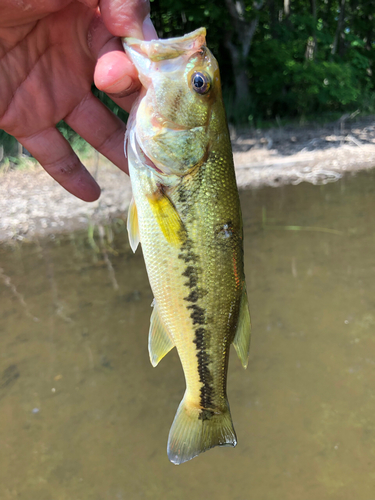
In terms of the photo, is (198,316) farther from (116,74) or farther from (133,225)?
(116,74)

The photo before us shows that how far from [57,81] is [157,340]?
164 centimetres

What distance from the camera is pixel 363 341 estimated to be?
12.3 feet

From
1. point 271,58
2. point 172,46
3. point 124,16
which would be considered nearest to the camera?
point 172,46

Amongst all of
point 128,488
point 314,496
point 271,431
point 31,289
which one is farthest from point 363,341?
point 31,289

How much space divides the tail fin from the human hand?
4.87 ft

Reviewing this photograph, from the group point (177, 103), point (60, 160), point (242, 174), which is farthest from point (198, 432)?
point (242, 174)

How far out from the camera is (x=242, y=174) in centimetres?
842

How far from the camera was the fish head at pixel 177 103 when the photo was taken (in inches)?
68.6

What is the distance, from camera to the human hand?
2166mm

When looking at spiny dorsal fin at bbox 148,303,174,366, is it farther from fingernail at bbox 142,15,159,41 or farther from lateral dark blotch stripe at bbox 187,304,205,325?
fingernail at bbox 142,15,159,41

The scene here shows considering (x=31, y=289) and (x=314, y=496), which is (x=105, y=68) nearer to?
(x=314, y=496)

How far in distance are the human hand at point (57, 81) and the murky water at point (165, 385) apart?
1.74 meters

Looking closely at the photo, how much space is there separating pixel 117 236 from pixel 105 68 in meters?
4.36

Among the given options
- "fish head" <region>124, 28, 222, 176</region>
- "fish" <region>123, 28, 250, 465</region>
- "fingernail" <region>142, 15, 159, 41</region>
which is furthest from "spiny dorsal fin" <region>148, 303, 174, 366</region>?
"fingernail" <region>142, 15, 159, 41</region>
